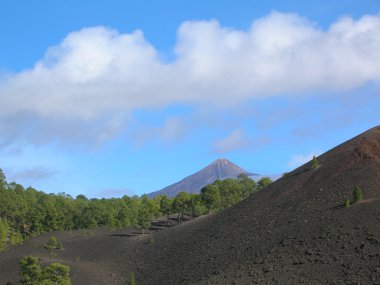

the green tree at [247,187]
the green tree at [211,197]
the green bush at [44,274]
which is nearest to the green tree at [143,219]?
the green tree at [211,197]

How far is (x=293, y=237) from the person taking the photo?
56031 millimetres

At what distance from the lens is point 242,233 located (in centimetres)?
6525

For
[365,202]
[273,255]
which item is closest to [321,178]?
[365,202]

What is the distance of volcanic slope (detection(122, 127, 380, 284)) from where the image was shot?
47.8 meters

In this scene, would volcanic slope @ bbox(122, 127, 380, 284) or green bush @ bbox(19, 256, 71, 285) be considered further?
green bush @ bbox(19, 256, 71, 285)

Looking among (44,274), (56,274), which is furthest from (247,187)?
(44,274)

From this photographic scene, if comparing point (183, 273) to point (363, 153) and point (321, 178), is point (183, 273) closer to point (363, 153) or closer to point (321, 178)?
point (321, 178)

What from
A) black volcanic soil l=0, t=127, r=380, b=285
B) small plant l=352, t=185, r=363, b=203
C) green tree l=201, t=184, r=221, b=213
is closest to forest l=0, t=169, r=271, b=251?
green tree l=201, t=184, r=221, b=213

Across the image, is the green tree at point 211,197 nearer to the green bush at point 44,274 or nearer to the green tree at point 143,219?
the green tree at point 143,219

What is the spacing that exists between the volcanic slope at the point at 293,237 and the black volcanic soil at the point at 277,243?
120 mm

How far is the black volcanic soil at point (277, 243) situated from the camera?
48.3 m

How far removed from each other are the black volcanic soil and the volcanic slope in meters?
0.12

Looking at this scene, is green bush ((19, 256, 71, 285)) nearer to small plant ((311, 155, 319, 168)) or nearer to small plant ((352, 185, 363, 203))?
small plant ((352, 185, 363, 203))

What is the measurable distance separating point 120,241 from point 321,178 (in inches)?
1519
